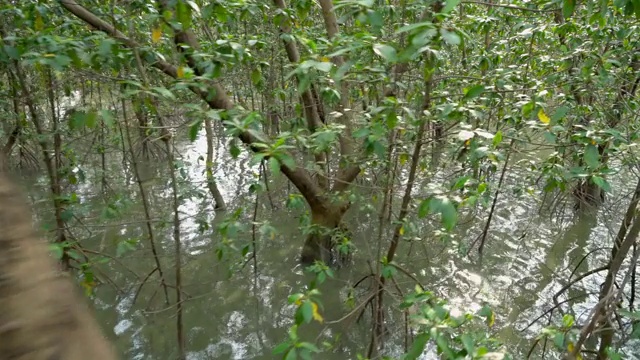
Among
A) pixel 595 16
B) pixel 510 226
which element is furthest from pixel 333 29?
pixel 510 226

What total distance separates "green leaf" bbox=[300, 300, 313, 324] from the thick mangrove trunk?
5.75 ft

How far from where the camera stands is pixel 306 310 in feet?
7.43

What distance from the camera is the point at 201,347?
424cm

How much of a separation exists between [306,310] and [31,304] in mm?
1835

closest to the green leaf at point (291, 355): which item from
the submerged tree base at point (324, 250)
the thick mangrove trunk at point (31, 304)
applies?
the thick mangrove trunk at point (31, 304)

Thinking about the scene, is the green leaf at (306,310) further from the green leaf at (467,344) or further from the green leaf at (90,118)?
the green leaf at (90,118)

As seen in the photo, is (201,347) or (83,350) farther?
(201,347)

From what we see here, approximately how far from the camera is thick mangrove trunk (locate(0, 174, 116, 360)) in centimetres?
51

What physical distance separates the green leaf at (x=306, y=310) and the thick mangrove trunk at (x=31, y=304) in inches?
69.0

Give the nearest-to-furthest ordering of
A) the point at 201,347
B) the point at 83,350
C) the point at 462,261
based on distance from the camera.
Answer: the point at 83,350 < the point at 201,347 < the point at 462,261

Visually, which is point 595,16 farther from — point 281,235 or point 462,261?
point 281,235

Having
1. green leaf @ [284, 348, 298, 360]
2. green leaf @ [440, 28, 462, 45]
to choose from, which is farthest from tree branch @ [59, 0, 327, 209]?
green leaf @ [440, 28, 462, 45]

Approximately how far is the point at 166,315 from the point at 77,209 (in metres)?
1.36

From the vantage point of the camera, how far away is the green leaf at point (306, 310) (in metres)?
2.25
